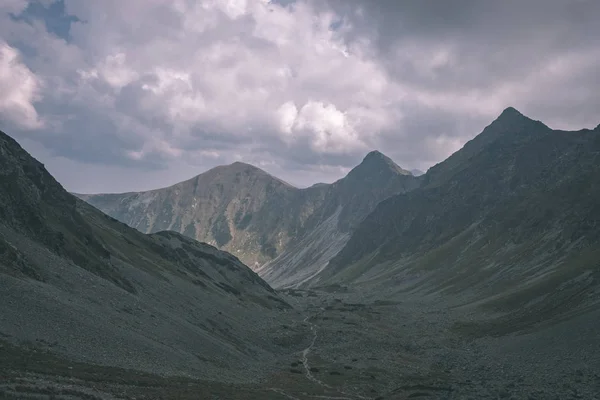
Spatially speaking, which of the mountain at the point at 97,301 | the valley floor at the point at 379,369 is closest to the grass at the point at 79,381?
the valley floor at the point at 379,369

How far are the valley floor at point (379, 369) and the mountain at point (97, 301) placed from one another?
12.7ft

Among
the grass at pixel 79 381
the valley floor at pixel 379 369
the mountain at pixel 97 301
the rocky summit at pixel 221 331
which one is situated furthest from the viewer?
the mountain at pixel 97 301

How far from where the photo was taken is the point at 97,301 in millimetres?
63406

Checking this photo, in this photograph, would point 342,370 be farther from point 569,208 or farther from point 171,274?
point 569,208

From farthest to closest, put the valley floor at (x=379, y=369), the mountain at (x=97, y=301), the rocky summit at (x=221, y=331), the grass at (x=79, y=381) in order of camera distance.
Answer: the mountain at (x=97, y=301)
the rocky summit at (x=221, y=331)
the valley floor at (x=379, y=369)
the grass at (x=79, y=381)

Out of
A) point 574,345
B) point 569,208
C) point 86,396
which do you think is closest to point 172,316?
point 86,396

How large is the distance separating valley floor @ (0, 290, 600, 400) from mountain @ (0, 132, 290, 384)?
12.7 feet

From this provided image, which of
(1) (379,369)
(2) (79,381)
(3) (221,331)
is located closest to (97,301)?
(3) (221,331)

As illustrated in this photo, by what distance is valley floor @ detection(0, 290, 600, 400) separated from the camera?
36438mm

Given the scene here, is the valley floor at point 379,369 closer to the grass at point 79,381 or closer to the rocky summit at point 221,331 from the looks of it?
the grass at point 79,381

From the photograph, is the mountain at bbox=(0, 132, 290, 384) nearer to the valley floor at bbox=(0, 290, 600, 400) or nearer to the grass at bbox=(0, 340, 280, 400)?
the grass at bbox=(0, 340, 280, 400)

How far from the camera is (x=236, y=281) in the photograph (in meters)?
157

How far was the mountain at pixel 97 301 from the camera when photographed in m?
47.2

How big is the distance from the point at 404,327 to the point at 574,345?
179 feet
